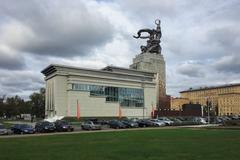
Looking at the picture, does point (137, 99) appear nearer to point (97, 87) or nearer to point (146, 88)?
point (146, 88)

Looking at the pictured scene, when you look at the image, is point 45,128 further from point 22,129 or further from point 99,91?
point 99,91

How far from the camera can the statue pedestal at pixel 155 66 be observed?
150 m

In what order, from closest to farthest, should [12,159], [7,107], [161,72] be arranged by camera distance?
1. [12,159]
2. [161,72]
3. [7,107]

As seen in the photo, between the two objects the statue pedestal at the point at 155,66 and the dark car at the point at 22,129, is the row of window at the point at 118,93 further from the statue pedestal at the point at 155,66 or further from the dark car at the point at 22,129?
the dark car at the point at 22,129

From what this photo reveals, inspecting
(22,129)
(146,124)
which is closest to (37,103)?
(146,124)

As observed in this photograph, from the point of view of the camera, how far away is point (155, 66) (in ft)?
497

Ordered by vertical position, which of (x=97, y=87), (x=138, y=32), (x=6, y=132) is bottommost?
(x=6, y=132)

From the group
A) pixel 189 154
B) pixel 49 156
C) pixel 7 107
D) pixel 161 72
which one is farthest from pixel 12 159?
pixel 7 107

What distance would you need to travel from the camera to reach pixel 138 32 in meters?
155

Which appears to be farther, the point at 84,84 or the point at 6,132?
the point at 84,84

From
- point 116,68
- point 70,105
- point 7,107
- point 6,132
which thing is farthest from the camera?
point 7,107

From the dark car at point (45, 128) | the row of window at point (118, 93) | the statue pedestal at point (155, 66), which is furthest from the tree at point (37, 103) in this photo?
the dark car at point (45, 128)

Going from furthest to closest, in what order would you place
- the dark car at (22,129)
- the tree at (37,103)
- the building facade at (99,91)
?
the tree at (37,103), the building facade at (99,91), the dark car at (22,129)

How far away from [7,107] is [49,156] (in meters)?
159
